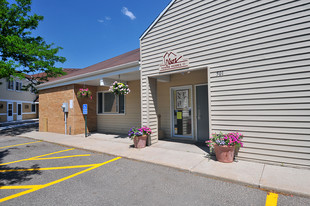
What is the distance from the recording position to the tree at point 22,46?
11924mm

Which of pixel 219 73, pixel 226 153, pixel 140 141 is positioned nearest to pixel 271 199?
pixel 226 153

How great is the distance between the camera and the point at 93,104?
10844 mm

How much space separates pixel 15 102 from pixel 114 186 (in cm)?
2771

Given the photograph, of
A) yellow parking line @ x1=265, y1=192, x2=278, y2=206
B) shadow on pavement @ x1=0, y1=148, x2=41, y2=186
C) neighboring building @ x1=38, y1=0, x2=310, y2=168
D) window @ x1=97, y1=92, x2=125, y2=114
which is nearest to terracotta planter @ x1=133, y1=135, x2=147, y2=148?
neighboring building @ x1=38, y1=0, x2=310, y2=168

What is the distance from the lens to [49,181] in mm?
3830

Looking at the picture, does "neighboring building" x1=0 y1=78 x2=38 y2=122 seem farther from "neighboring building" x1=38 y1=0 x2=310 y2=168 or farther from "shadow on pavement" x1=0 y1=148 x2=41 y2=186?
"neighboring building" x1=38 y1=0 x2=310 y2=168

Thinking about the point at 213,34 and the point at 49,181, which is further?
the point at 213,34

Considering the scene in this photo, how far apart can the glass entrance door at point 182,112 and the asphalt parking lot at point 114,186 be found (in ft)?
11.2

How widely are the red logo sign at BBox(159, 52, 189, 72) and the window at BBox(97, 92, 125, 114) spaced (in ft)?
14.6

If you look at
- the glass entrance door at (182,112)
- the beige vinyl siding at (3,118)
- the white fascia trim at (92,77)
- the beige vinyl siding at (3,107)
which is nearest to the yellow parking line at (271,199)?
the glass entrance door at (182,112)

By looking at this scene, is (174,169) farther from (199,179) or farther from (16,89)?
(16,89)

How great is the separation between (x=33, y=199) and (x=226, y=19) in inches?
247

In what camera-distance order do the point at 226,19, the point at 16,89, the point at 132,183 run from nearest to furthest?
1. the point at 132,183
2. the point at 226,19
3. the point at 16,89

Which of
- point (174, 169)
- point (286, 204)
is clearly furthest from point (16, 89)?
point (286, 204)
